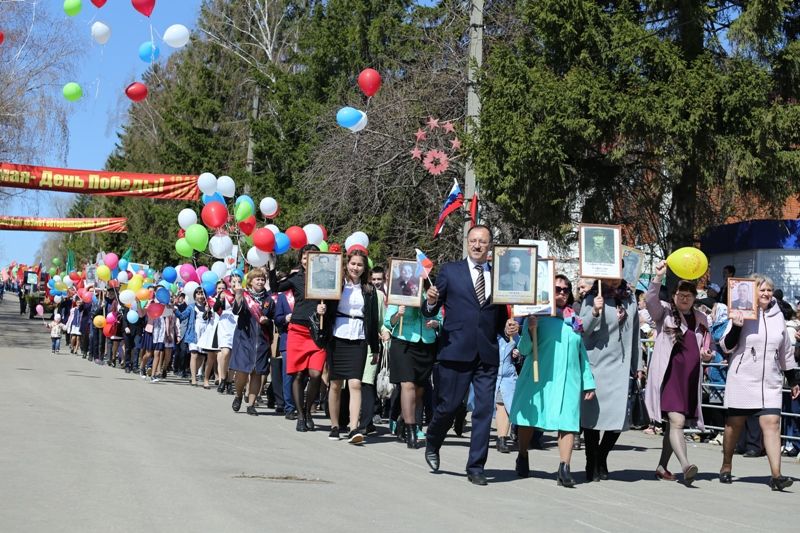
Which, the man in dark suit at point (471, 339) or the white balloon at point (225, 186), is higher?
the white balloon at point (225, 186)

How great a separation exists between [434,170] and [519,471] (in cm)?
1050

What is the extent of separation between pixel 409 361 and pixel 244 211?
27.9 feet

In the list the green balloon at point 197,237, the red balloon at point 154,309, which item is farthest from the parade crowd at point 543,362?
the red balloon at point 154,309

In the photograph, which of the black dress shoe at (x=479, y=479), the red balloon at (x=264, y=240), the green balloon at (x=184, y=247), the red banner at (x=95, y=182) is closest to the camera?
the black dress shoe at (x=479, y=479)

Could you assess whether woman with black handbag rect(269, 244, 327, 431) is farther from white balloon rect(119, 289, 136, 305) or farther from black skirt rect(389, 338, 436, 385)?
white balloon rect(119, 289, 136, 305)

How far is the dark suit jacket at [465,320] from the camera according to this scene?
987 cm

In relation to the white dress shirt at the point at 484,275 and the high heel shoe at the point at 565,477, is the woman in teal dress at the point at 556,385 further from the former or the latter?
the white dress shirt at the point at 484,275

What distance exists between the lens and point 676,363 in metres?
10.7

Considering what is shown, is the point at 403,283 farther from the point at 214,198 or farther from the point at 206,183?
the point at 206,183

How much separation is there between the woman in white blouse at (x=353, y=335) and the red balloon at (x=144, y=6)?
33.2 feet

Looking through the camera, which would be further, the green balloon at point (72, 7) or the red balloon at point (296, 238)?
the green balloon at point (72, 7)

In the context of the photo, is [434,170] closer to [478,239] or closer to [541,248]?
[541,248]

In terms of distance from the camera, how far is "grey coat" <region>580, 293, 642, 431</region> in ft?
33.9

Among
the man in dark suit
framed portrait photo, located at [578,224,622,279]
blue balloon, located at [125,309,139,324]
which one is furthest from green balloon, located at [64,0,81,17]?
framed portrait photo, located at [578,224,622,279]
